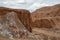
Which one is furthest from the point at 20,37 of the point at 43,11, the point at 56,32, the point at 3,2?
the point at 3,2

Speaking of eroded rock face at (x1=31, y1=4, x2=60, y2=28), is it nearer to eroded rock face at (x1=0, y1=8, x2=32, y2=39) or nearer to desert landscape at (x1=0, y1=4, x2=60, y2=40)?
desert landscape at (x1=0, y1=4, x2=60, y2=40)

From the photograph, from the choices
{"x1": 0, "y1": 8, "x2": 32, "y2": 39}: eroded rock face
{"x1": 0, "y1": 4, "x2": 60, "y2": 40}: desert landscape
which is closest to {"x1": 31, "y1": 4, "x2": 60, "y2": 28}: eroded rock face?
{"x1": 0, "y1": 4, "x2": 60, "y2": 40}: desert landscape

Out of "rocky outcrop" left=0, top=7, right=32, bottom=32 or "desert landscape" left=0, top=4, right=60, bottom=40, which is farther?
"rocky outcrop" left=0, top=7, right=32, bottom=32

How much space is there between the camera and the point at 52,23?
173cm

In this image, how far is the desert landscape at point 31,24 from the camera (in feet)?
4.56

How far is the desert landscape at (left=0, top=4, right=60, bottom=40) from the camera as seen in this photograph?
4.56 ft

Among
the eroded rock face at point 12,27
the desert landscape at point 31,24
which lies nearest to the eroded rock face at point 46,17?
the desert landscape at point 31,24

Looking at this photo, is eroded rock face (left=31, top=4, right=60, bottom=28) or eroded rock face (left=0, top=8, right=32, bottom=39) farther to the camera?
eroded rock face (left=31, top=4, right=60, bottom=28)

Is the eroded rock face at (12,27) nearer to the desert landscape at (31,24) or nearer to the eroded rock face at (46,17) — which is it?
the desert landscape at (31,24)

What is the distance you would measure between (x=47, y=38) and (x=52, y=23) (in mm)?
395

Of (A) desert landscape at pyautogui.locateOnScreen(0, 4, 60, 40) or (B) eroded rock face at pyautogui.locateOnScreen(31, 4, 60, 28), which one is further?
(B) eroded rock face at pyautogui.locateOnScreen(31, 4, 60, 28)

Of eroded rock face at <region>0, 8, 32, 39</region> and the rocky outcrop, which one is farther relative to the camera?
the rocky outcrop

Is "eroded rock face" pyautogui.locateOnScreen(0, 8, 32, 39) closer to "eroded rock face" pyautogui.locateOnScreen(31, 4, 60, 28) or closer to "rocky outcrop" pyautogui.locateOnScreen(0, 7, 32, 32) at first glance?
"rocky outcrop" pyautogui.locateOnScreen(0, 7, 32, 32)

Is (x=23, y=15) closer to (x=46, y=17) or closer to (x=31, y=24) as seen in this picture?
(x=31, y=24)
